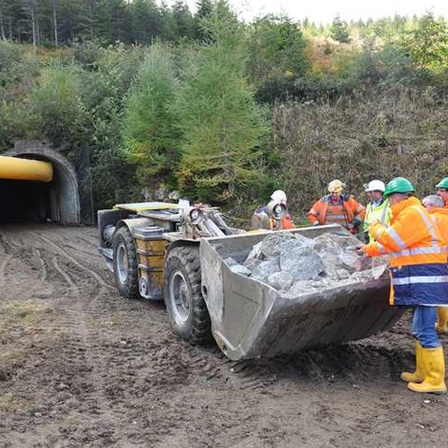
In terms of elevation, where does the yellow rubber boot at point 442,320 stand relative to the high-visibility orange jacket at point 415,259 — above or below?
below

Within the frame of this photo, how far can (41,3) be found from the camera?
173ft

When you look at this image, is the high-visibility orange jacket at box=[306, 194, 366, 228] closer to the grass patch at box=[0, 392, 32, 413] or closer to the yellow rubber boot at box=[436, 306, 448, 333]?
the yellow rubber boot at box=[436, 306, 448, 333]

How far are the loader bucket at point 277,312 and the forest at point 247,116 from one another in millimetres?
8609

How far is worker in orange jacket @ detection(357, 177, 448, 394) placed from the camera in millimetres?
4570

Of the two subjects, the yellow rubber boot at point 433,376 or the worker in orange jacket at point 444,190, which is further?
the worker in orange jacket at point 444,190

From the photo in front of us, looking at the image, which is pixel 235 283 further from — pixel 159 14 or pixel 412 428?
pixel 159 14

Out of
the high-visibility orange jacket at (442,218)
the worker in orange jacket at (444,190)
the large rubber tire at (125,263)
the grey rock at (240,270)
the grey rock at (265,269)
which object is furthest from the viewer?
the large rubber tire at (125,263)

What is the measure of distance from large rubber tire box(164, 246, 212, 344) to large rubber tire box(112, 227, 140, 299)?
159cm

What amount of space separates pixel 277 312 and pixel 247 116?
11.2 m

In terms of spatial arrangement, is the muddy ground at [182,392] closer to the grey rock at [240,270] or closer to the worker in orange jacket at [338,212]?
the grey rock at [240,270]

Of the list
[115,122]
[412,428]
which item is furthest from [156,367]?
[115,122]

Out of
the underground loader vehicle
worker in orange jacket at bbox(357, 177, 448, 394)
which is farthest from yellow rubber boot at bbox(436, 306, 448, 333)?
worker in orange jacket at bbox(357, 177, 448, 394)

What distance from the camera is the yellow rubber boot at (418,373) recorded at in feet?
15.6

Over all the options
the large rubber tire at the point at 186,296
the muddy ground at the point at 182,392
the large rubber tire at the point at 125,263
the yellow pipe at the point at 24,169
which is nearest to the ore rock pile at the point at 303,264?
the large rubber tire at the point at 186,296
